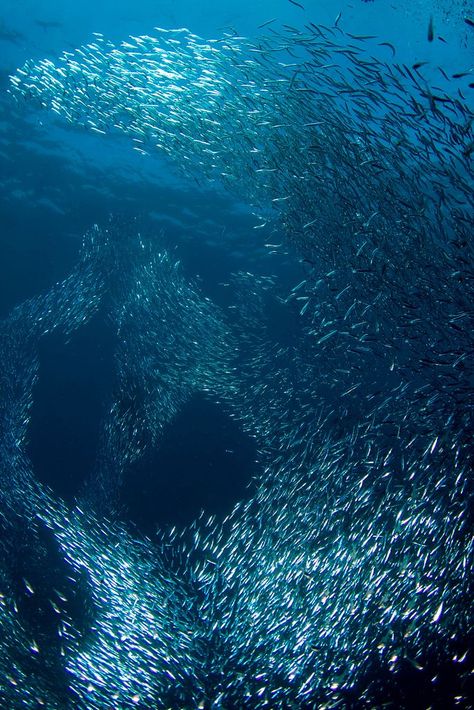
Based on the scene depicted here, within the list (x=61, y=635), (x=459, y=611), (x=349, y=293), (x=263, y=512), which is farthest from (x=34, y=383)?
(x=459, y=611)

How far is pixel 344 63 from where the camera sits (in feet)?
27.6

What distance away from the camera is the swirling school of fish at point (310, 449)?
21.2 feet

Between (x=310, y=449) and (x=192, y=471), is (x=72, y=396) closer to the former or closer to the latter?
(x=192, y=471)

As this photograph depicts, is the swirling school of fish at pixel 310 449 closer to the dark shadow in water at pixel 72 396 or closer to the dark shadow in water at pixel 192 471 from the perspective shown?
the dark shadow in water at pixel 192 471

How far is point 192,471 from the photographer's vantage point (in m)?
14.3

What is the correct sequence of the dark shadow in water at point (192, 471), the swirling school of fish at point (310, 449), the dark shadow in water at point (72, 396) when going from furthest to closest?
the dark shadow in water at point (72, 396) → the dark shadow in water at point (192, 471) → the swirling school of fish at point (310, 449)

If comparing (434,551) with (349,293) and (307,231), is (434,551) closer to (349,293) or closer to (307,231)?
(349,293)

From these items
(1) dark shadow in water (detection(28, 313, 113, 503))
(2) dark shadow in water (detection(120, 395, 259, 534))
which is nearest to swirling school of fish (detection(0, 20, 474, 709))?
(2) dark shadow in water (detection(120, 395, 259, 534))

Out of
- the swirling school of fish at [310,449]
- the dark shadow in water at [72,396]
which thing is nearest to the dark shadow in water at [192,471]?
the swirling school of fish at [310,449]

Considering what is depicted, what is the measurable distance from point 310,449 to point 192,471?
20.0ft

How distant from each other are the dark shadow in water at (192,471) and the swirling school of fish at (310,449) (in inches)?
50.8

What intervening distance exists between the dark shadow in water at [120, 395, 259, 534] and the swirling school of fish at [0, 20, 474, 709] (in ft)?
4.23

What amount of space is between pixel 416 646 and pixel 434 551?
48.0 inches

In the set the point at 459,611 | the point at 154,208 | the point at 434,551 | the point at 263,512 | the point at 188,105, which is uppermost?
the point at 188,105
